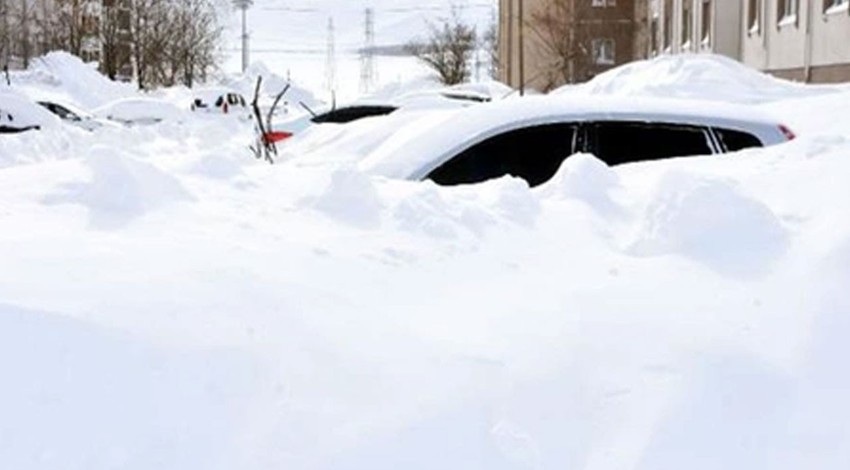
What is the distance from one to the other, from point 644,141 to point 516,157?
0.76 metres

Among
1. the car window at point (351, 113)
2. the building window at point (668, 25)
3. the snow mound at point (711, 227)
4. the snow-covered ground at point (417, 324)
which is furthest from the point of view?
the building window at point (668, 25)

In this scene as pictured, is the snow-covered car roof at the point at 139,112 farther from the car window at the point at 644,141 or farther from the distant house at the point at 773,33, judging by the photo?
the car window at the point at 644,141

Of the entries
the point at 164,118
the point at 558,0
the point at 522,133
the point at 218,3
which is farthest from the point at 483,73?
the point at 522,133

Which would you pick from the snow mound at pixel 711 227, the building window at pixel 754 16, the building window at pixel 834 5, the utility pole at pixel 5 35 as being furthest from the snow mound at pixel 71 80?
the snow mound at pixel 711 227

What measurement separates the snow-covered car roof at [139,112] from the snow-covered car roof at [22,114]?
26.4 ft

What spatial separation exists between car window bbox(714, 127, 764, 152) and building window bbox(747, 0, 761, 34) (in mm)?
21105

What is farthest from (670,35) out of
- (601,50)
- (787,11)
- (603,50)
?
(787,11)

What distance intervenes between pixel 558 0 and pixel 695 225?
118 feet

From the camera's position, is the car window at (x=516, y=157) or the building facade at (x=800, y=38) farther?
the building facade at (x=800, y=38)

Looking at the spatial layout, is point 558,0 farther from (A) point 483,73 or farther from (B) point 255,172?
(B) point 255,172

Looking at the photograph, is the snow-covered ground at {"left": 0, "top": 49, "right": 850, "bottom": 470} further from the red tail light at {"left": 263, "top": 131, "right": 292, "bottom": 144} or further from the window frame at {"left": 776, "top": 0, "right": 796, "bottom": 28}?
the window frame at {"left": 776, "top": 0, "right": 796, "bottom": 28}

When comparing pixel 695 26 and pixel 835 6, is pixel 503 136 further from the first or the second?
pixel 695 26

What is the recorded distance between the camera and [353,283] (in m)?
3.04

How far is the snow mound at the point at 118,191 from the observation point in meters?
3.54
